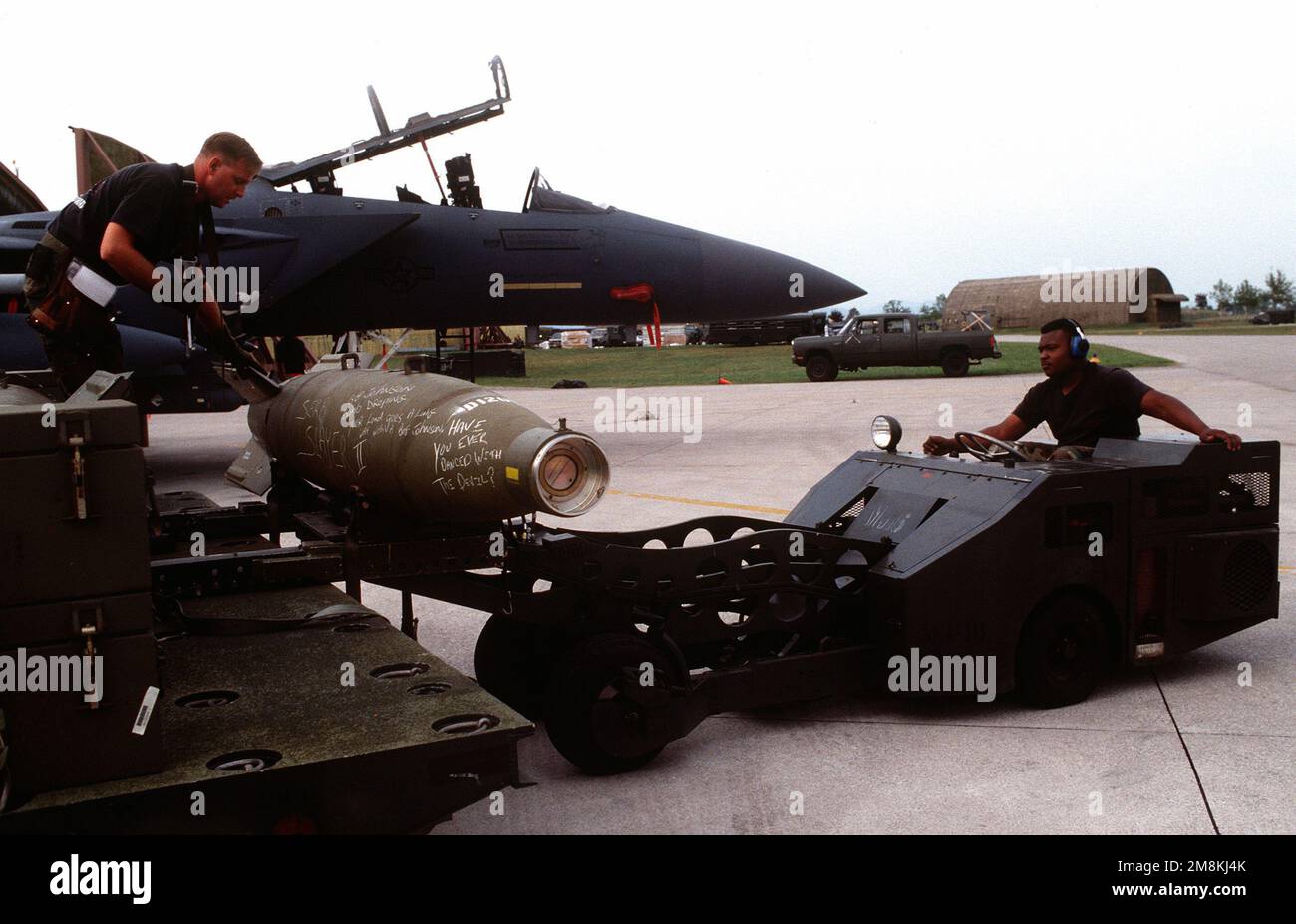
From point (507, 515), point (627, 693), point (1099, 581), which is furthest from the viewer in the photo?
point (1099, 581)

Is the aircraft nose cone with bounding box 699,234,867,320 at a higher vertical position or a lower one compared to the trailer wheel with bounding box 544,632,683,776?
higher

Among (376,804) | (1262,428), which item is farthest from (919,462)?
(1262,428)

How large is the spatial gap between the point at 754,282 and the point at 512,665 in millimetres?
11610

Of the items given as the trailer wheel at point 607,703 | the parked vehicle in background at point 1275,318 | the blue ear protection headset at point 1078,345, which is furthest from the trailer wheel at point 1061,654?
the parked vehicle in background at point 1275,318

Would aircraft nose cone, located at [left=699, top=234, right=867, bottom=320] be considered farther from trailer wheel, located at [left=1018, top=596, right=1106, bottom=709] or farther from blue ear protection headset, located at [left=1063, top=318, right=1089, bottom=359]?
trailer wheel, located at [left=1018, top=596, right=1106, bottom=709]

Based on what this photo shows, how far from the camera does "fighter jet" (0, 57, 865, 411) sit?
1338 centimetres

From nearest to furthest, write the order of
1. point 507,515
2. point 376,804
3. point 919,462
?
point 376,804
point 507,515
point 919,462

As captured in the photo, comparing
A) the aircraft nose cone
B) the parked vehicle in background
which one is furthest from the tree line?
the aircraft nose cone

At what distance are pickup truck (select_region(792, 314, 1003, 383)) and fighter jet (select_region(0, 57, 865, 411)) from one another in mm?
14213

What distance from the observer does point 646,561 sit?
4551 millimetres

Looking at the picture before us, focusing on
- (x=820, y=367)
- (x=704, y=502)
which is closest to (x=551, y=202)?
(x=704, y=502)

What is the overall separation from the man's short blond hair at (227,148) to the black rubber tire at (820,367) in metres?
26.0

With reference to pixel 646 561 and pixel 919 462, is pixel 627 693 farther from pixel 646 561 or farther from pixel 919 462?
pixel 919 462
